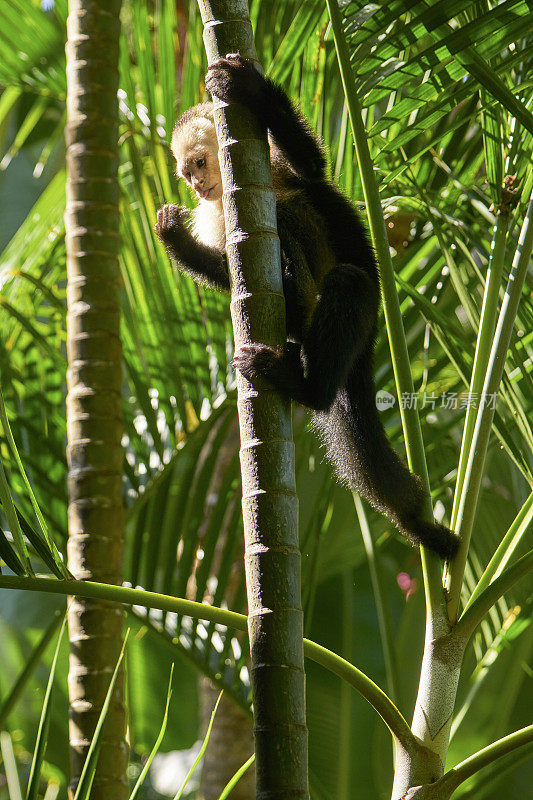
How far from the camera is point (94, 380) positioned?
6.50 feet

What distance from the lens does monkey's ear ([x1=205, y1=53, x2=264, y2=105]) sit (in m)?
1.31

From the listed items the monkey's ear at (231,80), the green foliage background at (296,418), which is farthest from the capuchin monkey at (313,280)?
the green foliage background at (296,418)

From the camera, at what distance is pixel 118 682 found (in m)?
1.81

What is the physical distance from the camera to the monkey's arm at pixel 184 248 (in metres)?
1.98

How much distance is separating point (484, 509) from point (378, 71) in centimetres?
169

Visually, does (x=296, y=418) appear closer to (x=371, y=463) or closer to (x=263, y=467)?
(x=371, y=463)

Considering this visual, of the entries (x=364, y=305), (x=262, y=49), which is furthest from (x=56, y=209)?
(x=364, y=305)

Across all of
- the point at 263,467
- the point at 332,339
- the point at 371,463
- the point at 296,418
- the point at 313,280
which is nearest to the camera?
the point at 263,467

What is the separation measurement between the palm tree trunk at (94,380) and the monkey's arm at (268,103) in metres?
0.65

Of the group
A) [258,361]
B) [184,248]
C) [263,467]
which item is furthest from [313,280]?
[263,467]

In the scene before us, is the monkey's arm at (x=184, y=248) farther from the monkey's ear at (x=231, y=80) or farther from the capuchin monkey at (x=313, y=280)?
the monkey's ear at (x=231, y=80)

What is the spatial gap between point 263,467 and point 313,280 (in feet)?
2.58

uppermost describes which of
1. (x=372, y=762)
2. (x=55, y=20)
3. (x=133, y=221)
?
(x=55, y=20)

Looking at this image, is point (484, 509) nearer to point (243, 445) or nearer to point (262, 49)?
point (262, 49)
